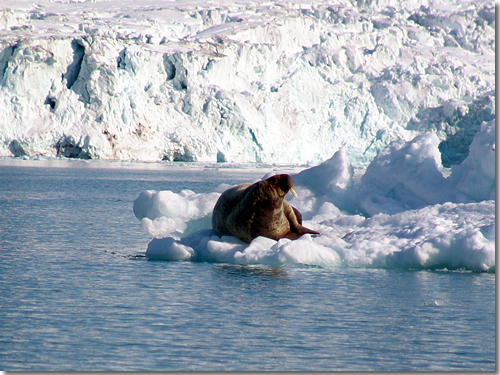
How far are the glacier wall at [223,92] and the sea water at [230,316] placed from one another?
31367mm

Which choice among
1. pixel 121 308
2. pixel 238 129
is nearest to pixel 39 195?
pixel 121 308

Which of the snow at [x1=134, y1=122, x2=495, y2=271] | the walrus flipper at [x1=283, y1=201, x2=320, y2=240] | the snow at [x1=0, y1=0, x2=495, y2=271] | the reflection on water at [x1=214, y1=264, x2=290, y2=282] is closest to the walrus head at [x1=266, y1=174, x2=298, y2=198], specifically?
the walrus flipper at [x1=283, y1=201, x2=320, y2=240]

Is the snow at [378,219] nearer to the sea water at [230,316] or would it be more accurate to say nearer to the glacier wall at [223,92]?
the sea water at [230,316]

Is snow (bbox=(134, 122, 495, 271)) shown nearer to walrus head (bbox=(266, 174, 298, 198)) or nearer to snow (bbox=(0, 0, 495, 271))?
walrus head (bbox=(266, 174, 298, 198))

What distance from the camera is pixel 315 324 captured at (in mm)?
5242

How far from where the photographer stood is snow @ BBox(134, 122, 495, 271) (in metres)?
7.52

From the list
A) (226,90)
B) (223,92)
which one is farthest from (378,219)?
(226,90)

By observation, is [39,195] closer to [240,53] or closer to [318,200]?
[318,200]

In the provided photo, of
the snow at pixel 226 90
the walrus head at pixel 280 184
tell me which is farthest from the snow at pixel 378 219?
the snow at pixel 226 90

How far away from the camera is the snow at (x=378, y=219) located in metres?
7.52

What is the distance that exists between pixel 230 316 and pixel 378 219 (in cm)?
423

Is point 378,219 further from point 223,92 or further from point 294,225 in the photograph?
point 223,92

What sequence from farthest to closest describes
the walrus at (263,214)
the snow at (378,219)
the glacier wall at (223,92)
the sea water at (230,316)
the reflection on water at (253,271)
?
the glacier wall at (223,92) < the walrus at (263,214) < the snow at (378,219) < the reflection on water at (253,271) < the sea water at (230,316)

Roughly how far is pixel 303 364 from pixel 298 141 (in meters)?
38.4
